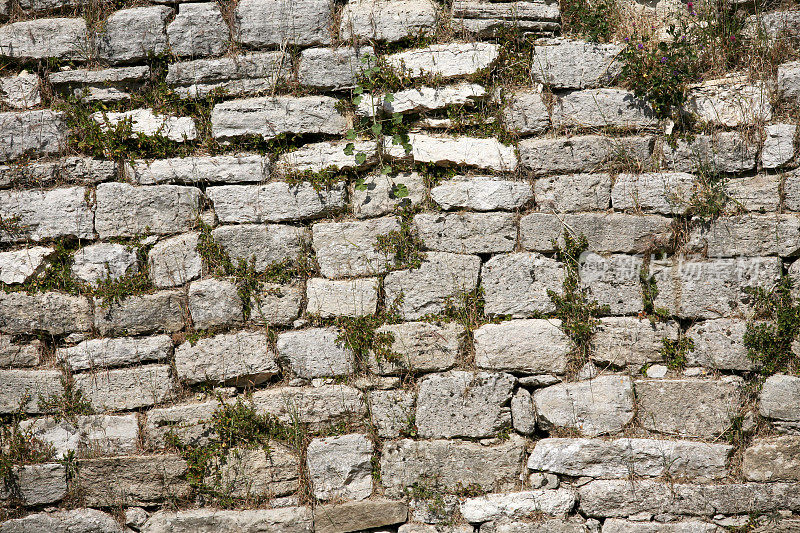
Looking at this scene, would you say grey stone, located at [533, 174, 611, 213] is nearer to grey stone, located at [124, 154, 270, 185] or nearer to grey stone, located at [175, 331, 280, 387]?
grey stone, located at [124, 154, 270, 185]

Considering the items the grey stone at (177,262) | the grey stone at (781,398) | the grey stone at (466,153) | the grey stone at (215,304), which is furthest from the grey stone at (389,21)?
the grey stone at (781,398)

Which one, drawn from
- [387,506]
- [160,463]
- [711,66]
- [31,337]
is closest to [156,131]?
[31,337]

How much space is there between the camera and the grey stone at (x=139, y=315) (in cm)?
337

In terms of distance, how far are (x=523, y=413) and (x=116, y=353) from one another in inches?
95.1

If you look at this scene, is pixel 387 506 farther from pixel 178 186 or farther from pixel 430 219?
pixel 178 186

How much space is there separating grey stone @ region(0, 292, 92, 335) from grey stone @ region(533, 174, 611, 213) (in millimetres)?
2836

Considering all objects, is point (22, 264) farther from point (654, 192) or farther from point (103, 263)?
point (654, 192)

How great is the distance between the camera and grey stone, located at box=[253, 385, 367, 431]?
3.27 meters

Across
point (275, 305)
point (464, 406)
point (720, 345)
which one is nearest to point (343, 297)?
point (275, 305)

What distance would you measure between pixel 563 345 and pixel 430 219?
3.48ft

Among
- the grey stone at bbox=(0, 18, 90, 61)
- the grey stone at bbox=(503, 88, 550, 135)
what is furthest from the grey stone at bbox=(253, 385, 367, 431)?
the grey stone at bbox=(0, 18, 90, 61)

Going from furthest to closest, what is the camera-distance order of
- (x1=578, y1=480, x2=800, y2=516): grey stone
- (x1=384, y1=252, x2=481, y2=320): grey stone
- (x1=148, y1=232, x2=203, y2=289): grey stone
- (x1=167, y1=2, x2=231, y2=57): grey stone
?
(x1=167, y1=2, x2=231, y2=57): grey stone, (x1=148, y1=232, x2=203, y2=289): grey stone, (x1=384, y1=252, x2=481, y2=320): grey stone, (x1=578, y1=480, x2=800, y2=516): grey stone

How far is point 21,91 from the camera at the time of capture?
141 inches

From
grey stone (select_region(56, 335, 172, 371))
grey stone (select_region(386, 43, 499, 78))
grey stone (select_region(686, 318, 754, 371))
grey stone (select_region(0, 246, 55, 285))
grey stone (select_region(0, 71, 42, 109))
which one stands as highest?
grey stone (select_region(0, 71, 42, 109))
